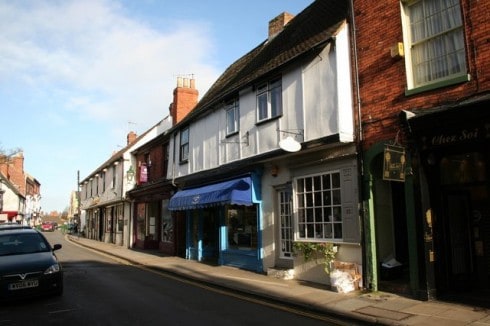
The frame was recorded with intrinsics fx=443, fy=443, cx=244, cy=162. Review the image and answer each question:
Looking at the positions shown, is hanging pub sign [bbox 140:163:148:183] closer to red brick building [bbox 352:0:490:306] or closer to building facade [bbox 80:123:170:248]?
building facade [bbox 80:123:170:248]

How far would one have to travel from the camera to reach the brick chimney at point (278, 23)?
18703 mm

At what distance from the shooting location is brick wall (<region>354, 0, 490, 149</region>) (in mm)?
8188

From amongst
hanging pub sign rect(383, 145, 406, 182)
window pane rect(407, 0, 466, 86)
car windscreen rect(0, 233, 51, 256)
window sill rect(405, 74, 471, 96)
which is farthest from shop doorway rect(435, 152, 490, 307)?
car windscreen rect(0, 233, 51, 256)

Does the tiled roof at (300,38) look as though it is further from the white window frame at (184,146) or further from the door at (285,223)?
the door at (285,223)

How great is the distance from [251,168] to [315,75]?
4028mm

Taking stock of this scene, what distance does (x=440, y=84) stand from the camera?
28.7ft

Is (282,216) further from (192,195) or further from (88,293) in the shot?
(88,293)

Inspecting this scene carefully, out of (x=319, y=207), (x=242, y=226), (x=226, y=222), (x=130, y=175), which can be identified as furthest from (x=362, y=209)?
(x=130, y=175)

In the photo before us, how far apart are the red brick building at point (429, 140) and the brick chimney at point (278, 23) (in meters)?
8.53

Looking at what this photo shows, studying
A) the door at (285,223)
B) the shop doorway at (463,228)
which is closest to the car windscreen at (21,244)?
the door at (285,223)

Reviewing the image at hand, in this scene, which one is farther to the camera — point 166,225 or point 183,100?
point 183,100

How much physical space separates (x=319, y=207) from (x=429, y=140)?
3.55 meters

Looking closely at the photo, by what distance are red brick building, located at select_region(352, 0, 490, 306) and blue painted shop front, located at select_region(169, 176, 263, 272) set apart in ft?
15.0

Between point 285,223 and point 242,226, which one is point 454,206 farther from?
point 242,226
